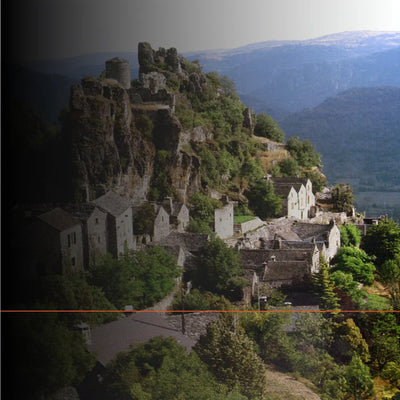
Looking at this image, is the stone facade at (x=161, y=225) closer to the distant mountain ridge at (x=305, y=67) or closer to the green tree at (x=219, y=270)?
the green tree at (x=219, y=270)

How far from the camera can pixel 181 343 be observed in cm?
316

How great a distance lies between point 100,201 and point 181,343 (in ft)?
3.16

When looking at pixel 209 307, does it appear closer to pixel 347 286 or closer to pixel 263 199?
pixel 263 199

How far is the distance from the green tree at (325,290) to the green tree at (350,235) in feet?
1.05

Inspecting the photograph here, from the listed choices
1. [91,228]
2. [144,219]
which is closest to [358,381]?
[144,219]

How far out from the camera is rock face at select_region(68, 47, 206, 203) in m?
3.06

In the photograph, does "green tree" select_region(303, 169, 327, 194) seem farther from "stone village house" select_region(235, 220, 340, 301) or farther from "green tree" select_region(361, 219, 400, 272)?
"green tree" select_region(361, 219, 400, 272)

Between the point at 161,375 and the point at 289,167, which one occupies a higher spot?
the point at 289,167

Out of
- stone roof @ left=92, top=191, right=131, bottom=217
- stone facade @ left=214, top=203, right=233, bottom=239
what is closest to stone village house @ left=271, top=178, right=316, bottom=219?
stone facade @ left=214, top=203, right=233, bottom=239

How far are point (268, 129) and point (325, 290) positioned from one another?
1.09 m

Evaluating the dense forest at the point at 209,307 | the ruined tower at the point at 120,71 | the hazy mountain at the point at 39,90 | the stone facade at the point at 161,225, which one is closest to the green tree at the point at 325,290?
the dense forest at the point at 209,307

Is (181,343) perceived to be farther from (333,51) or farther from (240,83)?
(333,51)

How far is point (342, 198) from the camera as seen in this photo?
3.64 metres

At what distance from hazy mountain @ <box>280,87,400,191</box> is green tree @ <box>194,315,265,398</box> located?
1.25m
